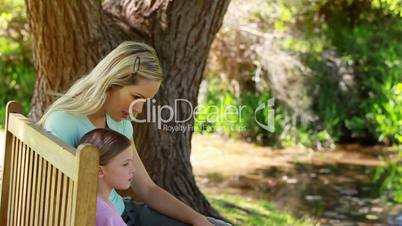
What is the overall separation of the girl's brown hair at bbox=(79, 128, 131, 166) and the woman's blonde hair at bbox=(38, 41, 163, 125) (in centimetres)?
30

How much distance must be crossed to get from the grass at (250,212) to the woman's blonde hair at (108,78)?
3254 millimetres

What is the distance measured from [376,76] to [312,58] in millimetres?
1038

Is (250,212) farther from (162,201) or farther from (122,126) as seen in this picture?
(122,126)

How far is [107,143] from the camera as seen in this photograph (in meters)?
2.48

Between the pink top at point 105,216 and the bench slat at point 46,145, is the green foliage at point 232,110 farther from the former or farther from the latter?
the pink top at point 105,216

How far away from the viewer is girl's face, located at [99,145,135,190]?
2.47m

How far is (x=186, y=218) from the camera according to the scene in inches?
116

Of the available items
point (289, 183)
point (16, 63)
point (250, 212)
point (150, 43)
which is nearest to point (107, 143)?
point (150, 43)

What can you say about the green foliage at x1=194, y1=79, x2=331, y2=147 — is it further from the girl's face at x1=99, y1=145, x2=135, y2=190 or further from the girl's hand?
the girl's face at x1=99, y1=145, x2=135, y2=190

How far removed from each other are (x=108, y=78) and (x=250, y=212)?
4.13 m

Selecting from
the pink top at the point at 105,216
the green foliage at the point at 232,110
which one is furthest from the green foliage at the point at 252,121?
the pink top at the point at 105,216

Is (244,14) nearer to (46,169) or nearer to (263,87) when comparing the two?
(263,87)

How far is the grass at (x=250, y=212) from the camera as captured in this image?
20.6 ft

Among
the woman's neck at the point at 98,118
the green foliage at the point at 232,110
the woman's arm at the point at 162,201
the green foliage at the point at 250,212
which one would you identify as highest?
the woman's neck at the point at 98,118
